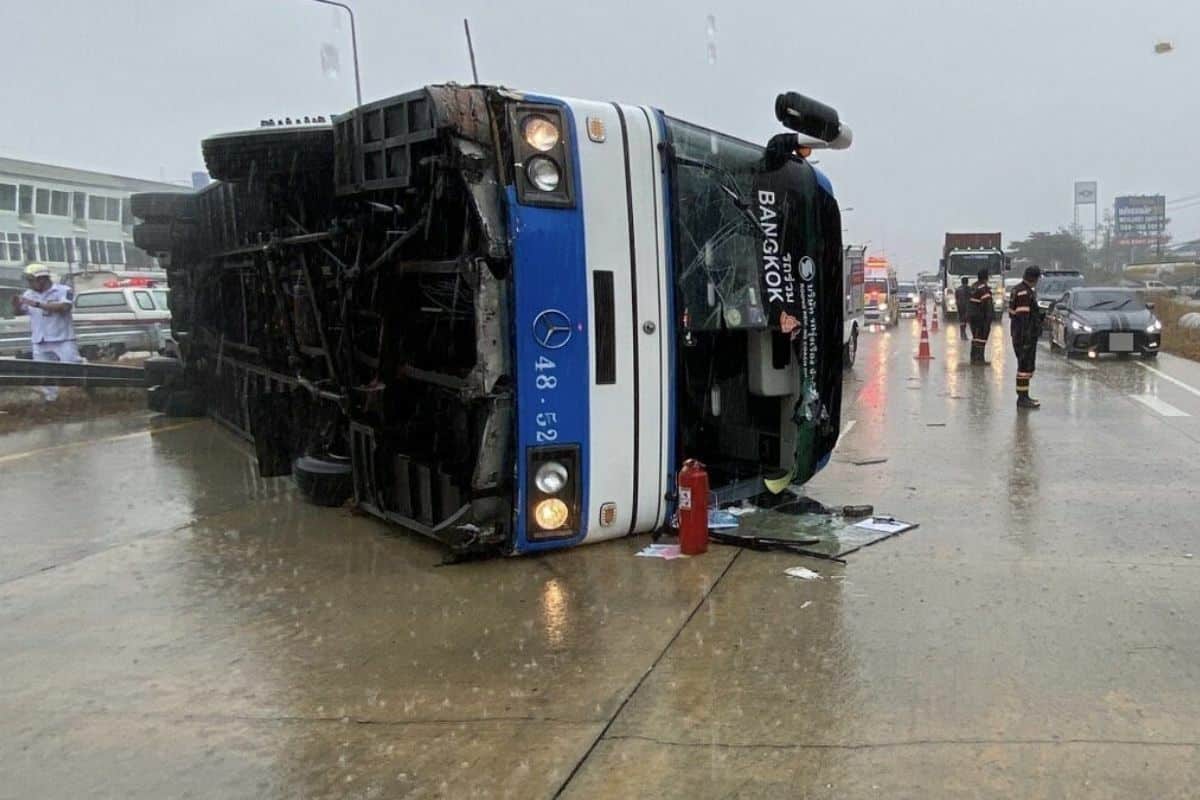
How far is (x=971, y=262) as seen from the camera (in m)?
35.2

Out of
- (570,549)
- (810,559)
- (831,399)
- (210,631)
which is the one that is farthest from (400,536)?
(831,399)

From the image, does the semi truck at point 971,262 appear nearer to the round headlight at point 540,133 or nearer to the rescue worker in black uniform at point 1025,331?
the rescue worker in black uniform at point 1025,331

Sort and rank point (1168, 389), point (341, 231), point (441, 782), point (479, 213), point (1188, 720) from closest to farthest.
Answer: point (441, 782) < point (1188, 720) < point (479, 213) < point (341, 231) < point (1168, 389)

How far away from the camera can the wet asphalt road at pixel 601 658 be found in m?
3.07

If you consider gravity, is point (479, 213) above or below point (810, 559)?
above

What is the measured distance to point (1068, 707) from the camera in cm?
340

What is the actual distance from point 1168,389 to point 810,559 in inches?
394

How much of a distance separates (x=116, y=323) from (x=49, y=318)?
24.7 feet

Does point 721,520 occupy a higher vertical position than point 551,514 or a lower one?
lower

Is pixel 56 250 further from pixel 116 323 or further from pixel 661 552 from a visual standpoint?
pixel 661 552

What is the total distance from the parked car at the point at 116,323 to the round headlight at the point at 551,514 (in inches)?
634

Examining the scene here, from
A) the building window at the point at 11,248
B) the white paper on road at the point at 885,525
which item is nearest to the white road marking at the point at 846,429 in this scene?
the white paper on road at the point at 885,525

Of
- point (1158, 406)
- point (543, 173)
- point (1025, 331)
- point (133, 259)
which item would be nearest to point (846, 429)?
point (1025, 331)

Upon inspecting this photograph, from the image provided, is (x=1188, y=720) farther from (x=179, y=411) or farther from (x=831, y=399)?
(x=179, y=411)
